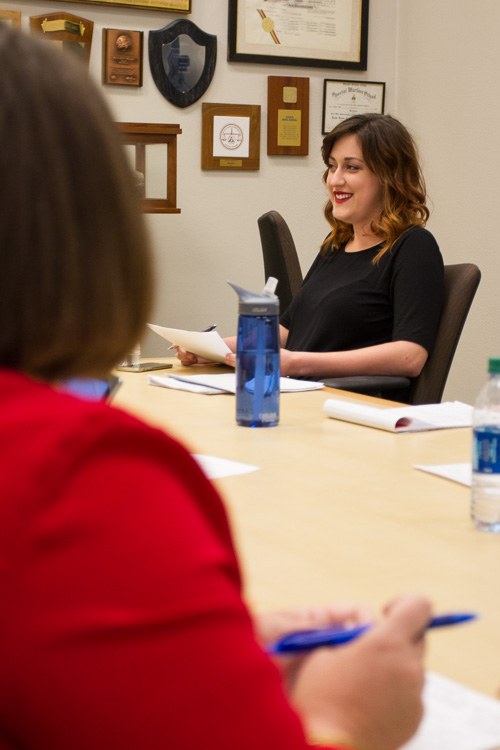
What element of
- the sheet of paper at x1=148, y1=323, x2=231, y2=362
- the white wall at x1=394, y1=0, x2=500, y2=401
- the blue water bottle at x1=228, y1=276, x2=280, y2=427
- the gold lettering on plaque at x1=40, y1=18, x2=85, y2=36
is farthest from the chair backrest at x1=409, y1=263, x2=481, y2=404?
the gold lettering on plaque at x1=40, y1=18, x2=85, y2=36

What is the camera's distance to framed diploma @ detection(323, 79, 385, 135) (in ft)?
12.7

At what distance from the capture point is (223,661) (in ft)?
1.22

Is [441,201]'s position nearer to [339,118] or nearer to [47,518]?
[339,118]

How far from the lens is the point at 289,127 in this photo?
3816mm

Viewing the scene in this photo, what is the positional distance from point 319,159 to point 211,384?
83.1 inches

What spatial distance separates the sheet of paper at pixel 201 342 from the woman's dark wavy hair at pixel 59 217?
176 centimetres

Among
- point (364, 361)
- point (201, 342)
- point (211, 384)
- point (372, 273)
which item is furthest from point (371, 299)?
point (211, 384)

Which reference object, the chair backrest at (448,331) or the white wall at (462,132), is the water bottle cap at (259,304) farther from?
the white wall at (462,132)

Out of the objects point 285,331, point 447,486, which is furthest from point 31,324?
point 285,331

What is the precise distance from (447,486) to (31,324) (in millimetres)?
912

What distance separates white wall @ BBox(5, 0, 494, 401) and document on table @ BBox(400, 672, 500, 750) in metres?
2.90

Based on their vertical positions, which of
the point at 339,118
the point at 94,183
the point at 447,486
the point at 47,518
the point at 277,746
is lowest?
the point at 447,486

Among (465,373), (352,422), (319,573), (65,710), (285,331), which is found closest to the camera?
(65,710)

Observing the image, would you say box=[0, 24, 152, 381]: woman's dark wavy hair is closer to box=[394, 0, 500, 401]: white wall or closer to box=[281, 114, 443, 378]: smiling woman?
box=[281, 114, 443, 378]: smiling woman
